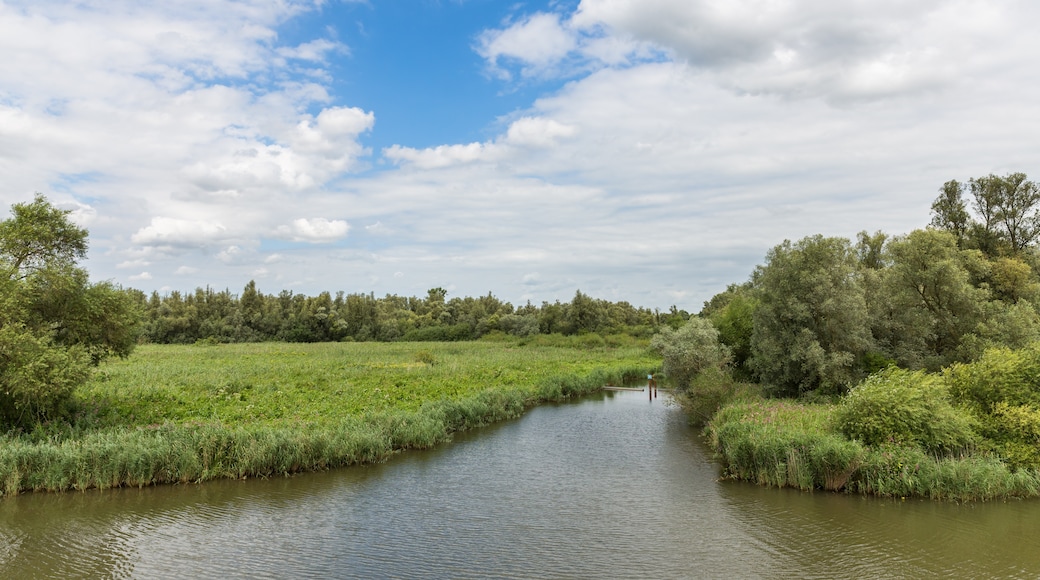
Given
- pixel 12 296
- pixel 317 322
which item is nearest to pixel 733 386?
pixel 12 296

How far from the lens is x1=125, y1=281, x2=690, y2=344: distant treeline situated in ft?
366

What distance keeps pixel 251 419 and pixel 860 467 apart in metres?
26.6

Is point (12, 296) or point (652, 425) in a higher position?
point (12, 296)

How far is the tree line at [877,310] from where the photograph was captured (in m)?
31.4

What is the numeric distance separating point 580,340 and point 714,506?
74889 millimetres

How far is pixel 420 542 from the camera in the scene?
658 inches

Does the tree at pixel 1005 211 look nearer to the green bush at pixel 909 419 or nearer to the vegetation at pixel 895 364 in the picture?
the vegetation at pixel 895 364

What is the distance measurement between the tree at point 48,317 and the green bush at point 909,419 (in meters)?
31.0

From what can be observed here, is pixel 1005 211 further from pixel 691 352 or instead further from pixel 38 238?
pixel 38 238

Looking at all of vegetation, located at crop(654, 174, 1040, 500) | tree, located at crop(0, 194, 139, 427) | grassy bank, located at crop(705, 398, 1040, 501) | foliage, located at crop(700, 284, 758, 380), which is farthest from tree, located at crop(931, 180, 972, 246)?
tree, located at crop(0, 194, 139, 427)

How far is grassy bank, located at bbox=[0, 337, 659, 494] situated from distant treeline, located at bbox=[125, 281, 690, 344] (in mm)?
59527

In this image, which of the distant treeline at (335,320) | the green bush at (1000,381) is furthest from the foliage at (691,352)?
the distant treeline at (335,320)

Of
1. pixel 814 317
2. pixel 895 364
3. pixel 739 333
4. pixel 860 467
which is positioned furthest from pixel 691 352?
pixel 860 467

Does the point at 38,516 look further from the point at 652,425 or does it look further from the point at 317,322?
the point at 317,322
